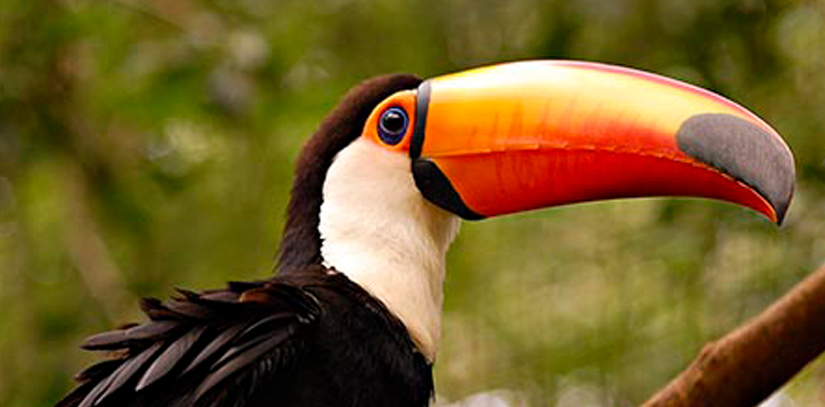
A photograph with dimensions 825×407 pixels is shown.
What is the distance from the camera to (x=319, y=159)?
10.7 feet

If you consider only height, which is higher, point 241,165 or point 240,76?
point 240,76

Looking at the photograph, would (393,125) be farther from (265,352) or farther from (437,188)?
(265,352)

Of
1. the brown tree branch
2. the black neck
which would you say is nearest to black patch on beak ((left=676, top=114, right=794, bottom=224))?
the brown tree branch

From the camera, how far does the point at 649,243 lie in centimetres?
488

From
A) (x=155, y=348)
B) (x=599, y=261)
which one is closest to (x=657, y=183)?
(x=155, y=348)

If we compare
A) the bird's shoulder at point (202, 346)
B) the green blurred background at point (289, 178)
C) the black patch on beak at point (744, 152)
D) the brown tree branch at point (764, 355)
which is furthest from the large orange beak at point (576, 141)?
the green blurred background at point (289, 178)

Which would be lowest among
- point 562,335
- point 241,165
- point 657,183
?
point 562,335

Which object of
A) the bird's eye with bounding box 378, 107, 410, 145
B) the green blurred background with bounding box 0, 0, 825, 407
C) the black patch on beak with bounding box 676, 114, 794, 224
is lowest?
the green blurred background with bounding box 0, 0, 825, 407

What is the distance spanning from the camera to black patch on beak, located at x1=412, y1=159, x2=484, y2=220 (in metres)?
3.19

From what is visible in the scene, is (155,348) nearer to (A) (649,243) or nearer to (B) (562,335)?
(A) (649,243)

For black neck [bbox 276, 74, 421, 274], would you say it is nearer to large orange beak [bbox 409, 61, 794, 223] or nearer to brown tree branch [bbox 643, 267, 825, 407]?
large orange beak [bbox 409, 61, 794, 223]

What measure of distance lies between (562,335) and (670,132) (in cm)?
254

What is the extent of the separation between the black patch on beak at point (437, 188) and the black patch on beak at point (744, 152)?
497 mm

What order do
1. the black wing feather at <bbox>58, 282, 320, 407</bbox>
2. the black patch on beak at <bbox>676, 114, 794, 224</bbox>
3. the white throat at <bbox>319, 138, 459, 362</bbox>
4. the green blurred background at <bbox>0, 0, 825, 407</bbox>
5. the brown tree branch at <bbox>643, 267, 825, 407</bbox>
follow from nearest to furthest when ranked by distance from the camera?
the black patch on beak at <bbox>676, 114, 794, 224</bbox> → the black wing feather at <bbox>58, 282, 320, 407</bbox> → the brown tree branch at <bbox>643, 267, 825, 407</bbox> → the white throat at <bbox>319, 138, 459, 362</bbox> → the green blurred background at <bbox>0, 0, 825, 407</bbox>
